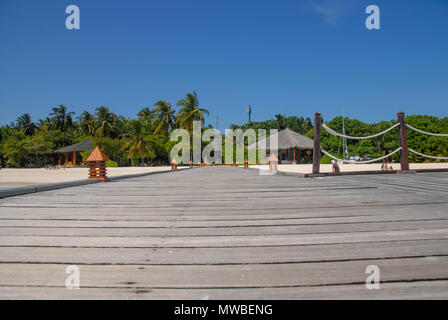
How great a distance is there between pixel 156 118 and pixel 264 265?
39584 mm

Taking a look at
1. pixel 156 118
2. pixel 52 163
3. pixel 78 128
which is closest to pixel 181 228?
pixel 156 118

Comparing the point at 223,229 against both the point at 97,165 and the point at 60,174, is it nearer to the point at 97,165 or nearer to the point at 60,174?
the point at 97,165

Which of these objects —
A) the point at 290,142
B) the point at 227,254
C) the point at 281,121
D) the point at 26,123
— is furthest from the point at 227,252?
the point at 26,123

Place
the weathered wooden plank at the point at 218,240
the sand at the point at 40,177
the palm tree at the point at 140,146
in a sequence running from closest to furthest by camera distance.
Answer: the weathered wooden plank at the point at 218,240 < the sand at the point at 40,177 < the palm tree at the point at 140,146

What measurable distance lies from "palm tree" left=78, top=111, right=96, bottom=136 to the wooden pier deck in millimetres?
49975

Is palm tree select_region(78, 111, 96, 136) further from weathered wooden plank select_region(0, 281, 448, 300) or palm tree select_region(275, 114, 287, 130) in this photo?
weathered wooden plank select_region(0, 281, 448, 300)

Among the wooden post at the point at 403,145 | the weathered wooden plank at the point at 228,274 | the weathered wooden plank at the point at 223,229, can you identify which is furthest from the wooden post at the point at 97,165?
the wooden post at the point at 403,145

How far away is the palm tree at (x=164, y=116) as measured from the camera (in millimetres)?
37719

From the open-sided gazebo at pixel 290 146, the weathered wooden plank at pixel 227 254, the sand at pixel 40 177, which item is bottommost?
the sand at pixel 40 177

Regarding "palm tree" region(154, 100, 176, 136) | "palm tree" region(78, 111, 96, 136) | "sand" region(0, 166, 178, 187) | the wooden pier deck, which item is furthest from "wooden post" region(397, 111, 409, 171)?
"palm tree" region(78, 111, 96, 136)

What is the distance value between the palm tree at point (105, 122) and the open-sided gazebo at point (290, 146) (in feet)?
80.3

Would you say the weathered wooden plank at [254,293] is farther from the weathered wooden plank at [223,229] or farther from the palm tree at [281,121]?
the palm tree at [281,121]

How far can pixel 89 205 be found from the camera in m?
2.82

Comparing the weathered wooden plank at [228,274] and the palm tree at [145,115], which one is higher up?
the palm tree at [145,115]
